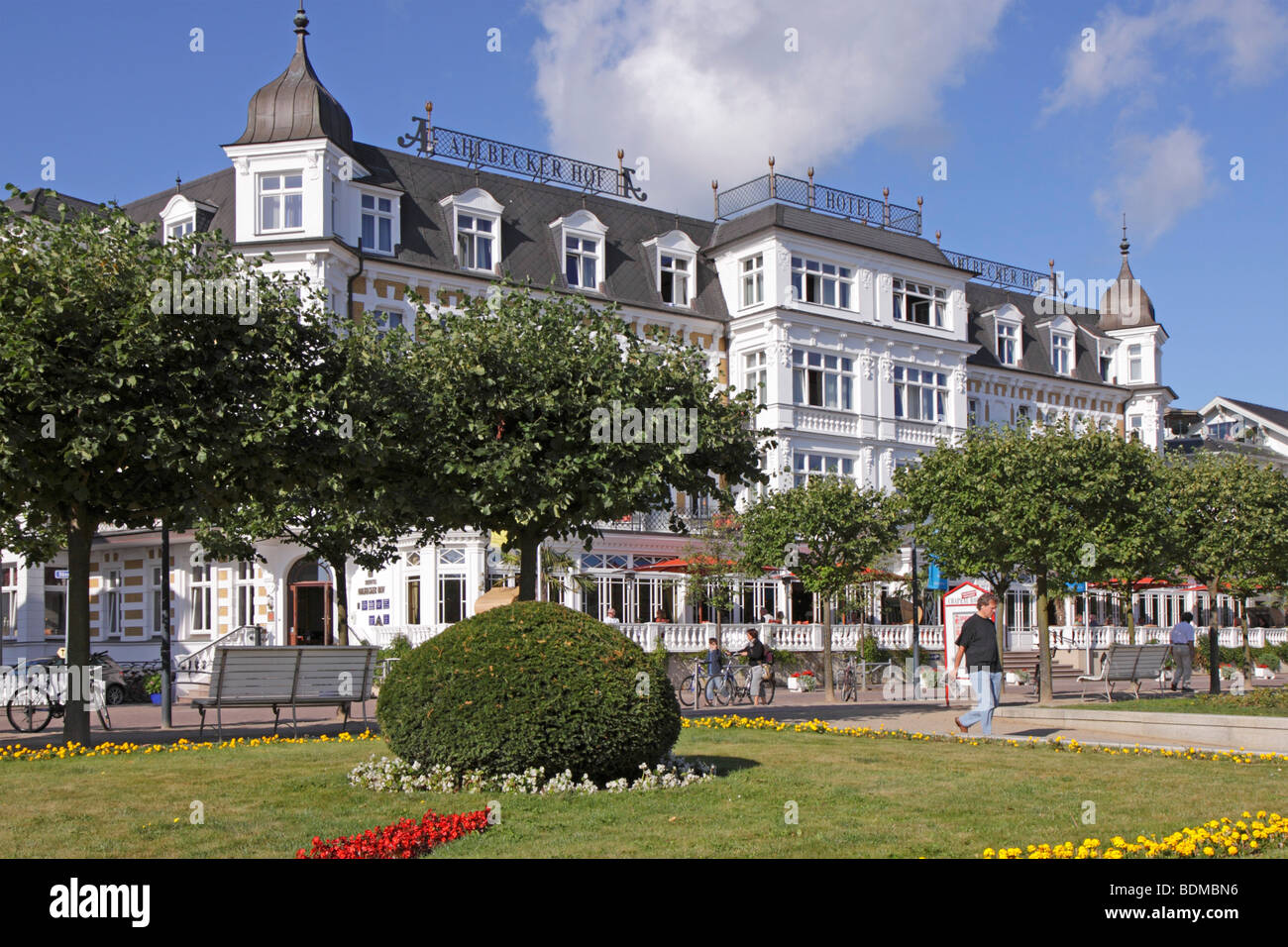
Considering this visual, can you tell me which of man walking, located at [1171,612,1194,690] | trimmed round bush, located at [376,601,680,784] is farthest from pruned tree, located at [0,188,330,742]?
man walking, located at [1171,612,1194,690]

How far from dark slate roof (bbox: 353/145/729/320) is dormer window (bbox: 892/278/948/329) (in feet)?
21.4

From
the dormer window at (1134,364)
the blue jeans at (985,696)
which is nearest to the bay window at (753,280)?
the dormer window at (1134,364)

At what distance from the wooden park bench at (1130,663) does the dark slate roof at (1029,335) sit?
73.5ft

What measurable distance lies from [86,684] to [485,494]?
5.66m

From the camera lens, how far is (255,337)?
15.6 m

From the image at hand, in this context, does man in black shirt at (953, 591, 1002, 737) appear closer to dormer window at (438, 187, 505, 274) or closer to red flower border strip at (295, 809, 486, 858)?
red flower border strip at (295, 809, 486, 858)

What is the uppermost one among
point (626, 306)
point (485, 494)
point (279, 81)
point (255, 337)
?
point (279, 81)

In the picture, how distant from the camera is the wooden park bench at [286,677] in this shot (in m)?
15.6

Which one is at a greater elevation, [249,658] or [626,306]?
[626,306]

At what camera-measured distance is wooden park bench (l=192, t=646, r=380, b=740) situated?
15562mm
